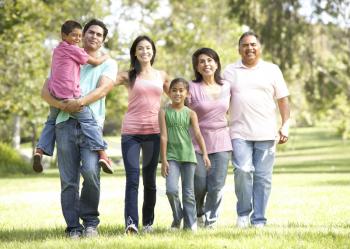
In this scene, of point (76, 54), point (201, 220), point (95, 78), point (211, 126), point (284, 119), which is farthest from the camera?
point (284, 119)

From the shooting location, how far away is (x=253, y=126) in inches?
390

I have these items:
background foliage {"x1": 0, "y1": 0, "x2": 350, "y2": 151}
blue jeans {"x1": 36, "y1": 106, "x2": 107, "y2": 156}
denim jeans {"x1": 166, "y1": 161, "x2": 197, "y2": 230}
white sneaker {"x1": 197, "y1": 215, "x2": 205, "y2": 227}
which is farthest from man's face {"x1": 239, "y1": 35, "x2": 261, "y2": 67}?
background foliage {"x1": 0, "y1": 0, "x2": 350, "y2": 151}

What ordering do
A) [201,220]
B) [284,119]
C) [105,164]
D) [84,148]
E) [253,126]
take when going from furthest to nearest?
[284,119] < [201,220] < [253,126] < [84,148] < [105,164]

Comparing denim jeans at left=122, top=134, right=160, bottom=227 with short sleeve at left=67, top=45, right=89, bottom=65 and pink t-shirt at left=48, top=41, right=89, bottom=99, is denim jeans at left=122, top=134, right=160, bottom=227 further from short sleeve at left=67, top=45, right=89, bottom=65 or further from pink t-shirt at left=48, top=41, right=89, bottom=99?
short sleeve at left=67, top=45, right=89, bottom=65

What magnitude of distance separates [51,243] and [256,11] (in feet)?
92.7

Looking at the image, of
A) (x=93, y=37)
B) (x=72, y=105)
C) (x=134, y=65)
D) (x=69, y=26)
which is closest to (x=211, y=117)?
(x=134, y=65)

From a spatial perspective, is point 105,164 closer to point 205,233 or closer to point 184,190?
point 184,190

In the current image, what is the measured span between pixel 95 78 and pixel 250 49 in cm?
205

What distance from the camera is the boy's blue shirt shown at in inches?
355

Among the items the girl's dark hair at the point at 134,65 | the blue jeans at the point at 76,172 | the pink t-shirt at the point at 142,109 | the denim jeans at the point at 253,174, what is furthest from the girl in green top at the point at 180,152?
the blue jeans at the point at 76,172


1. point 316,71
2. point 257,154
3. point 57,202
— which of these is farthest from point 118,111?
point 257,154

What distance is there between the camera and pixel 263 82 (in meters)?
9.96

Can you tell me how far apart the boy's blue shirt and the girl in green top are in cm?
71

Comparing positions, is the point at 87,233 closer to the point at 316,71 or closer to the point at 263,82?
the point at 263,82
